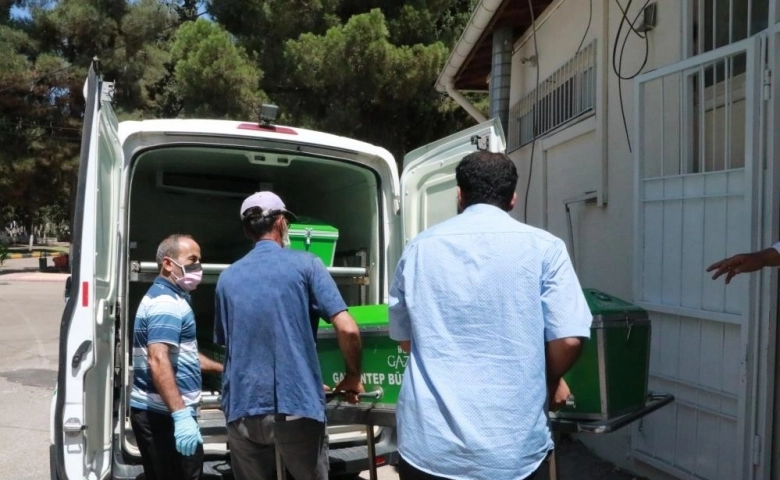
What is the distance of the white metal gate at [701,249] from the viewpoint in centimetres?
380

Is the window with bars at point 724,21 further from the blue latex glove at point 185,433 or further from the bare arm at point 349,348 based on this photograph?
the blue latex glove at point 185,433

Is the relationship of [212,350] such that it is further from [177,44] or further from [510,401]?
[177,44]

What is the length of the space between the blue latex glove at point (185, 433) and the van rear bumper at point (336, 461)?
0.55 metres

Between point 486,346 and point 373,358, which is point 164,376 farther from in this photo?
point 486,346

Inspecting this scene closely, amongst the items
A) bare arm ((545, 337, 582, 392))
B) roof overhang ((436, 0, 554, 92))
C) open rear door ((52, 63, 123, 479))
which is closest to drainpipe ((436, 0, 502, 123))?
roof overhang ((436, 0, 554, 92))

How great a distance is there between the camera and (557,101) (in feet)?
24.2

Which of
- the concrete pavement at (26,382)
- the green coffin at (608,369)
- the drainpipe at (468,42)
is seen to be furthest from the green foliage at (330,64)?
the green coffin at (608,369)

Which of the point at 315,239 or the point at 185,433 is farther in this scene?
the point at 315,239

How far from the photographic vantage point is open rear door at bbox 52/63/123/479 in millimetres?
3068

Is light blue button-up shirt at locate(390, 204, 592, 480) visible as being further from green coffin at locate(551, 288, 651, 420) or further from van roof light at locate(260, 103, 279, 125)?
van roof light at locate(260, 103, 279, 125)

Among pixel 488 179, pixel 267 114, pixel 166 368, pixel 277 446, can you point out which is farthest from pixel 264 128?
pixel 488 179

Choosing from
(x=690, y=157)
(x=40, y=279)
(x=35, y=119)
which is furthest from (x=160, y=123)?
(x=35, y=119)

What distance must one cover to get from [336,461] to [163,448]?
0.96 metres

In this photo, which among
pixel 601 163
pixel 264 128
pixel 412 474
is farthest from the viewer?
pixel 601 163
